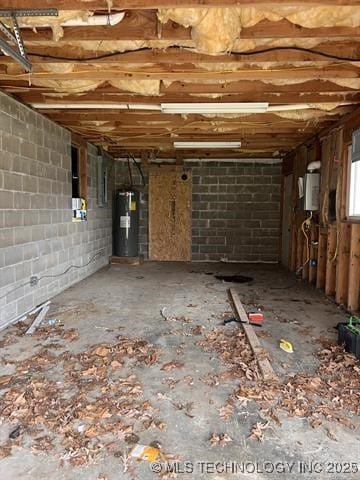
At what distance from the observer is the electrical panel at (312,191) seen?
17.3ft

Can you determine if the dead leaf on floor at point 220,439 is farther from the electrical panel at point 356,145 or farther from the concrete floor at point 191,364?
the electrical panel at point 356,145

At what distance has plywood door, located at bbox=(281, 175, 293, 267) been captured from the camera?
7028 mm

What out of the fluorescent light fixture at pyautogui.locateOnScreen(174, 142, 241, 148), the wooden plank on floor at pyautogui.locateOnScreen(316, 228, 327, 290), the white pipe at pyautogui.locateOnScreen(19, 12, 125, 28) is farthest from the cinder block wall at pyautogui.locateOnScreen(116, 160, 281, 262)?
the white pipe at pyautogui.locateOnScreen(19, 12, 125, 28)

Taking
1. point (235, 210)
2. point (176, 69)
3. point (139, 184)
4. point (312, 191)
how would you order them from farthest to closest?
1. point (139, 184)
2. point (235, 210)
3. point (312, 191)
4. point (176, 69)

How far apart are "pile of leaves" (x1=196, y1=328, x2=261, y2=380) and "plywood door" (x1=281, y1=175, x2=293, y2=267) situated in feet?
13.8

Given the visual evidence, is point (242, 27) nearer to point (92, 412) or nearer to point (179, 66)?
point (179, 66)

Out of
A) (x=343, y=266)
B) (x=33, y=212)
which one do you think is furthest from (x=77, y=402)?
(x=343, y=266)

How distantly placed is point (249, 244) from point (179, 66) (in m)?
5.31

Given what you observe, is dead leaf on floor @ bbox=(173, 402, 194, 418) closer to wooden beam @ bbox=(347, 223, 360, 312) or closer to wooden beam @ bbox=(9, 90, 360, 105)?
wooden beam @ bbox=(347, 223, 360, 312)

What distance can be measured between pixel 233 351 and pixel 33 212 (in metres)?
2.73

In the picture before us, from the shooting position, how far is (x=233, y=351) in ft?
9.27

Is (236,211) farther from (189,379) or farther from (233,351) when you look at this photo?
(189,379)

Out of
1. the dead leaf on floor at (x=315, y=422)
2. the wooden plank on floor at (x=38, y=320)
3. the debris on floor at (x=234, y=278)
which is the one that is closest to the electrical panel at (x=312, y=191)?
the debris on floor at (x=234, y=278)

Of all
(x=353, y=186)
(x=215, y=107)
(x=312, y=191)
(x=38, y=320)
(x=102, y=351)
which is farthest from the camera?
(x=312, y=191)
